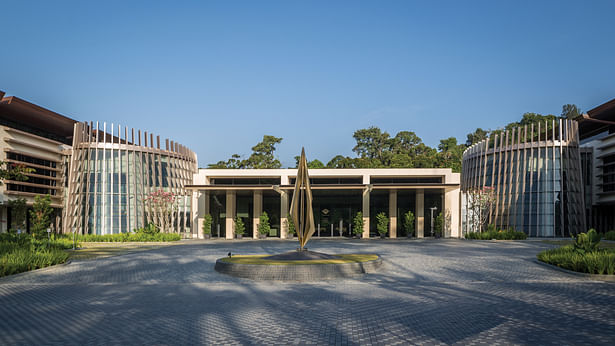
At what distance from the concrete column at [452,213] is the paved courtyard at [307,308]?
29102mm

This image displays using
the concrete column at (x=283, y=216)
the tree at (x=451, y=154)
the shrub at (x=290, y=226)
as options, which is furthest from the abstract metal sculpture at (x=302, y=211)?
the tree at (x=451, y=154)

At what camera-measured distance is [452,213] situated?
45000 millimetres

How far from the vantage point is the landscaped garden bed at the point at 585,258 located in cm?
1465

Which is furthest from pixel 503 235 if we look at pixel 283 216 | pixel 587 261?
pixel 587 261

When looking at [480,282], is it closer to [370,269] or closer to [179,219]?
[370,269]

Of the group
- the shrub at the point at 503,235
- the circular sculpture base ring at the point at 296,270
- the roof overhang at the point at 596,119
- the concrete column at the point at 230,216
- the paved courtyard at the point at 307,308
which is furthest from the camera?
the roof overhang at the point at 596,119

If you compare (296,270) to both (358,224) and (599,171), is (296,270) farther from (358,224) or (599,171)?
(599,171)

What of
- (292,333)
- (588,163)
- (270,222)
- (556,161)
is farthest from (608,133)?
(292,333)

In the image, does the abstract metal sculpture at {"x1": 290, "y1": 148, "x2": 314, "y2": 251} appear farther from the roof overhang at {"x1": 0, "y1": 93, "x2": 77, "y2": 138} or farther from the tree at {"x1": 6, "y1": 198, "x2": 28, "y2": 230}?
the roof overhang at {"x1": 0, "y1": 93, "x2": 77, "y2": 138}

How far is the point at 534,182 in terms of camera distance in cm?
4816

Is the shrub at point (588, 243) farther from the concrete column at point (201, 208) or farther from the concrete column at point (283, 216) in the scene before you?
the concrete column at point (201, 208)

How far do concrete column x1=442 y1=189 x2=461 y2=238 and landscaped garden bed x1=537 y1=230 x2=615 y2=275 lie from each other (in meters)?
25.0

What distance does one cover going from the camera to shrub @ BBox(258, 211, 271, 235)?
4378cm

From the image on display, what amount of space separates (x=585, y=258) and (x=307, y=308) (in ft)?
35.8
